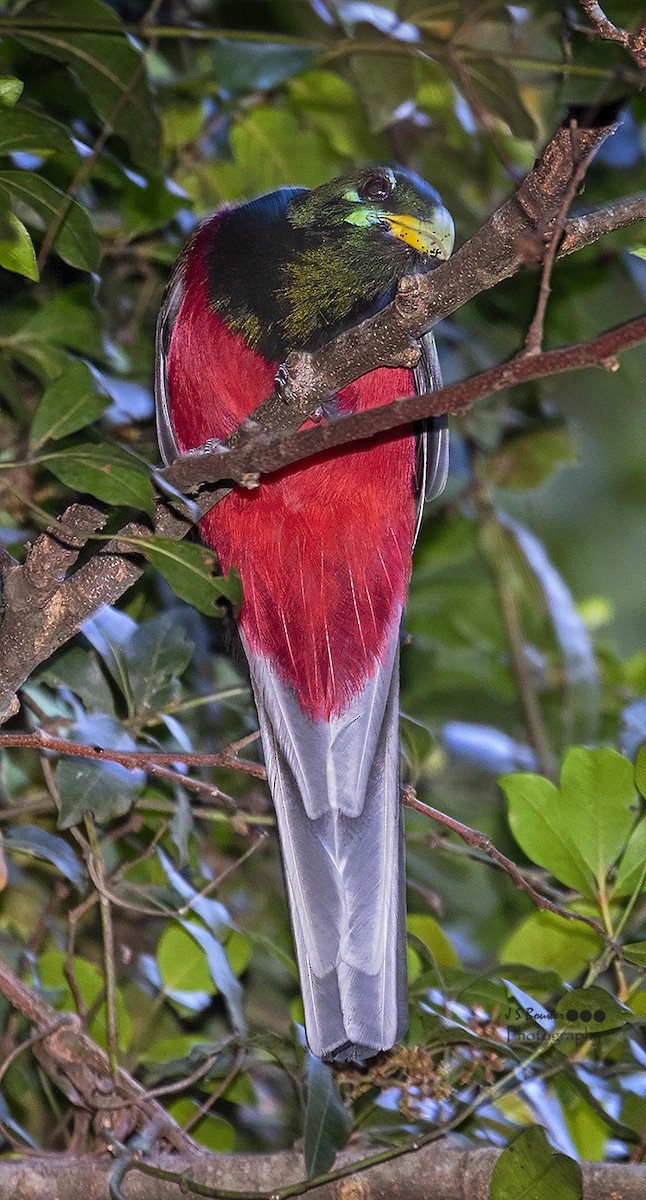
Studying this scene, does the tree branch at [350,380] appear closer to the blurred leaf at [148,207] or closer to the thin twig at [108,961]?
the thin twig at [108,961]

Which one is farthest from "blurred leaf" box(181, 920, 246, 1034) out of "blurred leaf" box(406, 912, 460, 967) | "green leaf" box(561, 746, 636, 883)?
"green leaf" box(561, 746, 636, 883)

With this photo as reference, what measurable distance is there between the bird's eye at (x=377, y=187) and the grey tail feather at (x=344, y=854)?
951 millimetres

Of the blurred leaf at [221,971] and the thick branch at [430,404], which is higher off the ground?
the thick branch at [430,404]

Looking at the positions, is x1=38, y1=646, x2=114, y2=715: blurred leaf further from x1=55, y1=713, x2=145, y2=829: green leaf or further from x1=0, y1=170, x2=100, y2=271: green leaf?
x1=0, y1=170, x2=100, y2=271: green leaf

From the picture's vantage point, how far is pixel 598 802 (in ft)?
6.88

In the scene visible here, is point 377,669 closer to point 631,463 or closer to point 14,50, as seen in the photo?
point 14,50

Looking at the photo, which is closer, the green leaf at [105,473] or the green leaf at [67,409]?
the green leaf at [105,473]

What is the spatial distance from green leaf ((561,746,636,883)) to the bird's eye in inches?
48.2

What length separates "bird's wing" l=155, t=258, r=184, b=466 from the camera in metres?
2.63

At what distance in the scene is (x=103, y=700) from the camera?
226 centimetres

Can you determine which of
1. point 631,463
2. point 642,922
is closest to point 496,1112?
point 642,922

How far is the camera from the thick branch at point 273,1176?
1.81 meters

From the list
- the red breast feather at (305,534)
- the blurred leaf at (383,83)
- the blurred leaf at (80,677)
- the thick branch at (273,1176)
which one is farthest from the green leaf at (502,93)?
the thick branch at (273,1176)

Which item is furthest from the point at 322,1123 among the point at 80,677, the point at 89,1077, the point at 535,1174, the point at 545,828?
the point at 80,677
